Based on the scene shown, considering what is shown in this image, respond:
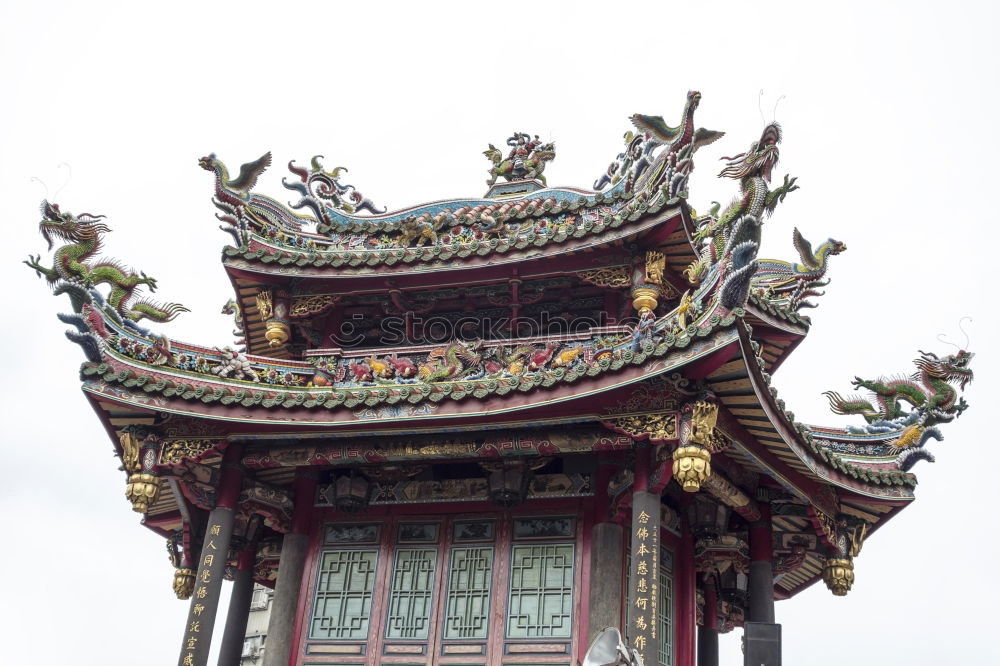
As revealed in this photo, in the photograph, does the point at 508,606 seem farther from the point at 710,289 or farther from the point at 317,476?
the point at 710,289

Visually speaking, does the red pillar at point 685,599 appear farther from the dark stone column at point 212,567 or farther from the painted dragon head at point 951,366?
the dark stone column at point 212,567

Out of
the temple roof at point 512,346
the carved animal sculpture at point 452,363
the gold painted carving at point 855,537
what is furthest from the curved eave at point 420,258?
the gold painted carving at point 855,537

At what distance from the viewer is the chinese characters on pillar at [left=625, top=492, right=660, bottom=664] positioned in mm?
11492

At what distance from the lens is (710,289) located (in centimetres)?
1200

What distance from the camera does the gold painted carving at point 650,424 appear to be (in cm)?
1214

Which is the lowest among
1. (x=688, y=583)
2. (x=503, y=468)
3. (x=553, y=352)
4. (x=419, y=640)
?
(x=419, y=640)

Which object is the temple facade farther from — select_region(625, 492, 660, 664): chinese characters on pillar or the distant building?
the distant building

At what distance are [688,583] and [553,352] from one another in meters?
3.88

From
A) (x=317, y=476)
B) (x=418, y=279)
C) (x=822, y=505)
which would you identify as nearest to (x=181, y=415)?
(x=317, y=476)

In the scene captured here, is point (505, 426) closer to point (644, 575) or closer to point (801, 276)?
point (644, 575)

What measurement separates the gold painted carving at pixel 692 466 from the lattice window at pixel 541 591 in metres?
2.43

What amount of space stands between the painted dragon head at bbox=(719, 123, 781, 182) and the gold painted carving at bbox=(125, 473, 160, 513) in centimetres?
857

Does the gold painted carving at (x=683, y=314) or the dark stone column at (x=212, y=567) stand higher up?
the gold painted carving at (x=683, y=314)

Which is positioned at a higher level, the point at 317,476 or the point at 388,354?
the point at 388,354
